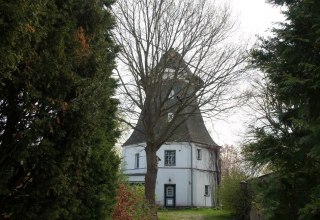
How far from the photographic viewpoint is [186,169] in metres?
40.3

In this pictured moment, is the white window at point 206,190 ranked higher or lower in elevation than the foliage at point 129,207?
higher

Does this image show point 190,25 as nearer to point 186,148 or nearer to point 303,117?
point 303,117

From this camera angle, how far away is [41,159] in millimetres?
5914

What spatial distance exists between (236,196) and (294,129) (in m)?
16.1

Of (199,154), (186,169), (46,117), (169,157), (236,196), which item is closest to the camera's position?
(46,117)

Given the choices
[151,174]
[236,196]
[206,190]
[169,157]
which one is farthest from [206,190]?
[151,174]

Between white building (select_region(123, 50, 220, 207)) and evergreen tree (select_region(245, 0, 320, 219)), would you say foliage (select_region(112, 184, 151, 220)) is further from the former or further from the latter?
white building (select_region(123, 50, 220, 207))

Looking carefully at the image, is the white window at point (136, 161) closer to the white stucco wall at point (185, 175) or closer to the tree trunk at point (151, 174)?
the white stucco wall at point (185, 175)

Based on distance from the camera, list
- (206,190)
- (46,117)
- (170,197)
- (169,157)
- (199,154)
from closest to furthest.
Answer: (46,117), (170,197), (169,157), (206,190), (199,154)

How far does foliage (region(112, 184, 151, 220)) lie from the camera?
12651 mm

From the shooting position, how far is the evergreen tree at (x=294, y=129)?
24.5 feet

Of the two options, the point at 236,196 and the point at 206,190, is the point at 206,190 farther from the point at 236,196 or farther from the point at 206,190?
the point at 236,196

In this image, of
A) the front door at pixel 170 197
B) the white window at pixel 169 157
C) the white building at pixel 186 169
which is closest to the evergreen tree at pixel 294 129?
the white building at pixel 186 169

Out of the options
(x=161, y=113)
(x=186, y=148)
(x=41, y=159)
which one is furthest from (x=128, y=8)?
(x=186, y=148)
